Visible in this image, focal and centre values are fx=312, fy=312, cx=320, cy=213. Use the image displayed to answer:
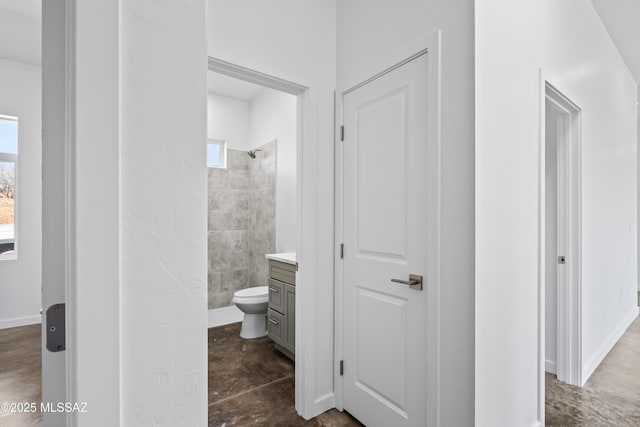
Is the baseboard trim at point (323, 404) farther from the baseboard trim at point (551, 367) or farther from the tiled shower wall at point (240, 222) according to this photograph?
the tiled shower wall at point (240, 222)

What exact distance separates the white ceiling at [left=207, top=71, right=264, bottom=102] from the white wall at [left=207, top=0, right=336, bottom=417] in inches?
71.7

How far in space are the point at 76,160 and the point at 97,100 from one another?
0.33 ft

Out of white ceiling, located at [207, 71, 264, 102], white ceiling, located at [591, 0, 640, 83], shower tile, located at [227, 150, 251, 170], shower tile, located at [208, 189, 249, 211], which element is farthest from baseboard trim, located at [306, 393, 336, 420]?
white ceiling, located at [591, 0, 640, 83]

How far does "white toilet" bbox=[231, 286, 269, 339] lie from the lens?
10.1ft


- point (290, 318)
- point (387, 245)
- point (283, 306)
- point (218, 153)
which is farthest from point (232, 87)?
point (387, 245)

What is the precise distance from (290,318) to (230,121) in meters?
2.76

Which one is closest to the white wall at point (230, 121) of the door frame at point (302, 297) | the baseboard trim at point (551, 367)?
the door frame at point (302, 297)

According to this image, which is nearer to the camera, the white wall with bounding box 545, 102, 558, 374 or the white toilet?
the white wall with bounding box 545, 102, 558, 374

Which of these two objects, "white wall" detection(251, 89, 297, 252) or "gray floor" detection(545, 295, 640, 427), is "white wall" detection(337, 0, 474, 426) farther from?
"white wall" detection(251, 89, 297, 252)

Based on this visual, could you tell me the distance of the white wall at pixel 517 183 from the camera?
4.38 ft

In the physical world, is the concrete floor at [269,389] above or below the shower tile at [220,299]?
below

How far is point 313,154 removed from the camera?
1979 millimetres

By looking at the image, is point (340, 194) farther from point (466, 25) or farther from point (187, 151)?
point (187, 151)

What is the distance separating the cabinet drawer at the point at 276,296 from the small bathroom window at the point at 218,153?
1.93 metres
